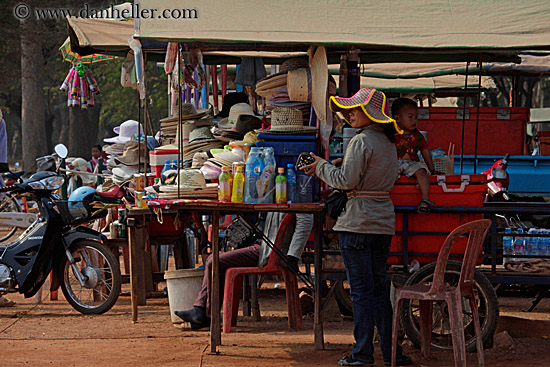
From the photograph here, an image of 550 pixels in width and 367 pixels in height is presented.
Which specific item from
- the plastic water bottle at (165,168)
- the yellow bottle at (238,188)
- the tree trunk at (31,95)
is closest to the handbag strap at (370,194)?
the yellow bottle at (238,188)

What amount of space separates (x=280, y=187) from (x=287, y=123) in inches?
23.6

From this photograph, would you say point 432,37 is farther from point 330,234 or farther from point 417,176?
point 330,234

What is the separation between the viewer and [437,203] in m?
6.36

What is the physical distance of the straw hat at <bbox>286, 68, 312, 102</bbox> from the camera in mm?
6359

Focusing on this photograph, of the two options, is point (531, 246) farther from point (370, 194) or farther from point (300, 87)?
point (300, 87)

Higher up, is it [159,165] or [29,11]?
[29,11]

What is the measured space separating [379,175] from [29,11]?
1936cm

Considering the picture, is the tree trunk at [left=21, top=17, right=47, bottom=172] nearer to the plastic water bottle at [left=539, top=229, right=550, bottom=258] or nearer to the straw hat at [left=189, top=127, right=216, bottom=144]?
the straw hat at [left=189, top=127, right=216, bottom=144]

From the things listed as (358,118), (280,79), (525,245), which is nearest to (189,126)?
(280,79)

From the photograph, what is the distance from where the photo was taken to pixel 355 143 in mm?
5648

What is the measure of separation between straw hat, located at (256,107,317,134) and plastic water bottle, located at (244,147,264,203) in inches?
12.0

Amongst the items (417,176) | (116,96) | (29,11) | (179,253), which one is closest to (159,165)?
(179,253)

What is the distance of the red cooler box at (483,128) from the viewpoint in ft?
33.1

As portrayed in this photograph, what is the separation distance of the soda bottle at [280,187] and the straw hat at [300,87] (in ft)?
2.36
